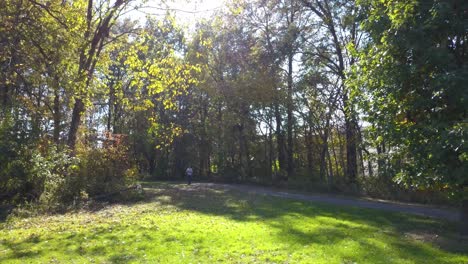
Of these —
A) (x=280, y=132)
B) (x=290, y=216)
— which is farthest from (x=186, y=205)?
(x=280, y=132)

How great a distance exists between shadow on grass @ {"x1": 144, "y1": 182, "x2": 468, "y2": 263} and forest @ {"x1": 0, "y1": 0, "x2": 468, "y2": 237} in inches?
49.2

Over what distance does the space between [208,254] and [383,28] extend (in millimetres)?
6980

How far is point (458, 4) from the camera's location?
8492 millimetres

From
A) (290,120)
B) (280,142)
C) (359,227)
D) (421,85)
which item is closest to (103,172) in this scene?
(359,227)

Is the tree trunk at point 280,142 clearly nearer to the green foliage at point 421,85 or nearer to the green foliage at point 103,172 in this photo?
the green foliage at point 103,172

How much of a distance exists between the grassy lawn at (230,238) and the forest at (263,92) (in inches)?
60.6

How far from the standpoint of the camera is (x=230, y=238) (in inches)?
377

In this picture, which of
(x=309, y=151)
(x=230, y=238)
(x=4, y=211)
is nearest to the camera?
(x=230, y=238)

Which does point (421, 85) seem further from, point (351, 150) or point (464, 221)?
point (351, 150)

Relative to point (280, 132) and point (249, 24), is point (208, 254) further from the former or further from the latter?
point (249, 24)

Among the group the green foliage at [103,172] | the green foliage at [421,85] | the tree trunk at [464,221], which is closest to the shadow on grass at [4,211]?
the green foliage at [103,172]

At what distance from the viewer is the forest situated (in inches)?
340

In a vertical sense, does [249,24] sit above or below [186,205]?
above

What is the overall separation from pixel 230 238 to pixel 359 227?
172 inches
